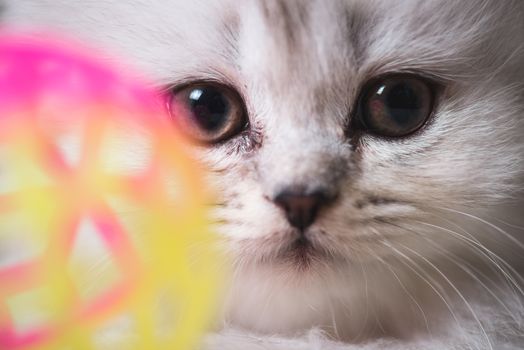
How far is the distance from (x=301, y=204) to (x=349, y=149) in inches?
3.8

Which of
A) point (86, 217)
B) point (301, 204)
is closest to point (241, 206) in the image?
point (301, 204)

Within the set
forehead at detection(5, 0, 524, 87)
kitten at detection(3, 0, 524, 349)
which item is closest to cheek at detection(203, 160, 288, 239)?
kitten at detection(3, 0, 524, 349)

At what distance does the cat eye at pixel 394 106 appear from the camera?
730 millimetres

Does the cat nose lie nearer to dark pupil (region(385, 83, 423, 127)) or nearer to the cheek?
the cheek

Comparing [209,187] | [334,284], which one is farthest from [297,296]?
[209,187]

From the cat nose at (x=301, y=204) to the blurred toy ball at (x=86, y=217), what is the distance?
0.32 feet

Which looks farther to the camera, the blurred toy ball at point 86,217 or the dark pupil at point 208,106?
the dark pupil at point 208,106

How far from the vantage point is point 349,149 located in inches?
28.0

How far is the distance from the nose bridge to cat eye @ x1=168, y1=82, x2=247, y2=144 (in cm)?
5

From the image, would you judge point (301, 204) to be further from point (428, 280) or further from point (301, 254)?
point (428, 280)

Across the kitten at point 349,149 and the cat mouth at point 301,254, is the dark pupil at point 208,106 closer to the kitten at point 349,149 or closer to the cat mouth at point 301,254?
the kitten at point 349,149

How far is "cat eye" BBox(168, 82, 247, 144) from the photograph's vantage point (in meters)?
0.69

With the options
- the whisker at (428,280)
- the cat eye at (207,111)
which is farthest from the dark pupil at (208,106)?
the whisker at (428,280)

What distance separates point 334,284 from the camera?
750 mm
